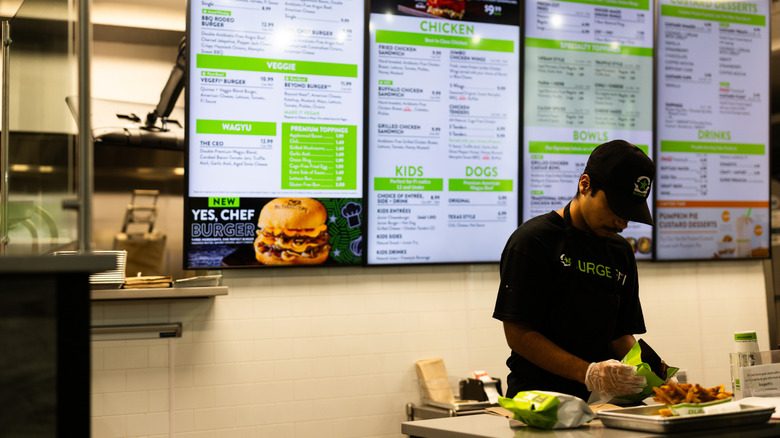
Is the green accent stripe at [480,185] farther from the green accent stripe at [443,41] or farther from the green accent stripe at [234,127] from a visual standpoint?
the green accent stripe at [234,127]

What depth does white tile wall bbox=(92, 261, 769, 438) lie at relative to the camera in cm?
396

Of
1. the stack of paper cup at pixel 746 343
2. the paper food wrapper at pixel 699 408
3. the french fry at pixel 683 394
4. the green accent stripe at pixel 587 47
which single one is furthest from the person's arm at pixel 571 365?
the green accent stripe at pixel 587 47

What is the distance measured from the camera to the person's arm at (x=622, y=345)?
9.74ft

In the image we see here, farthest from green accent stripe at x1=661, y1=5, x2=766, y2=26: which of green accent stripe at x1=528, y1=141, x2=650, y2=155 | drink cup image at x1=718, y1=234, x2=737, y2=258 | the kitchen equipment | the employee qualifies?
the kitchen equipment

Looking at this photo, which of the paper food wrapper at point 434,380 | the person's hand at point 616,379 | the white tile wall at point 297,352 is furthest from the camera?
the paper food wrapper at point 434,380

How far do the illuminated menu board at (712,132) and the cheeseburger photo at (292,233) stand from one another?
7.61 feet

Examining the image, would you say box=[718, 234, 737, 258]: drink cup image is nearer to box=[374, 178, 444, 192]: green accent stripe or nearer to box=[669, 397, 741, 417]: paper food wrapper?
box=[374, 178, 444, 192]: green accent stripe

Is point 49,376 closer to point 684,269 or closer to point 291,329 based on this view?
point 291,329

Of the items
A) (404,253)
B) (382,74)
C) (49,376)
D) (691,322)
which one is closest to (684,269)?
(691,322)

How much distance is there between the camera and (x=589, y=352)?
2.79 metres

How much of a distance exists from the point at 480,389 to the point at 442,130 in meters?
1.52

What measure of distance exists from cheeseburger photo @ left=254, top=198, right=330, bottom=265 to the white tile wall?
11cm

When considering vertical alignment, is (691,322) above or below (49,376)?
below

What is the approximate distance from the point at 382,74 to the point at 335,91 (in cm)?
31
